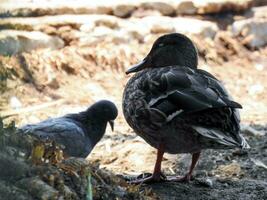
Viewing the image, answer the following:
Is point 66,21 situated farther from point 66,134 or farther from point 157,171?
point 157,171

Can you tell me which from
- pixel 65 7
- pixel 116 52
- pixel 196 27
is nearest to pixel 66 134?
pixel 116 52

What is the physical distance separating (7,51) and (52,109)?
6.03m

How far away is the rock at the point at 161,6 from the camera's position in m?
11.5

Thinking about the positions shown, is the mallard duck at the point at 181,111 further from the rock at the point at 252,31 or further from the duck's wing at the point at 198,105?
the rock at the point at 252,31

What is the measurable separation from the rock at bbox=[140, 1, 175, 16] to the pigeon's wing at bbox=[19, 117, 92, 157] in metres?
4.80

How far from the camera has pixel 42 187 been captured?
3922 mm

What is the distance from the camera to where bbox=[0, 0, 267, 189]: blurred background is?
8.68 m

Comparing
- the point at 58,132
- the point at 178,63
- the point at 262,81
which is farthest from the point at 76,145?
the point at 262,81

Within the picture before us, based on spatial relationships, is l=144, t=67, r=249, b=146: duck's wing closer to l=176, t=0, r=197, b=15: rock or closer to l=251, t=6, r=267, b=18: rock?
l=176, t=0, r=197, b=15: rock

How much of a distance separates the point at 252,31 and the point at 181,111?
6.67 m

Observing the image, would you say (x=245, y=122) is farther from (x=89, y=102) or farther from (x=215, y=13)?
(x=215, y=13)

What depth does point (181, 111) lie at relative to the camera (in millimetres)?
5637

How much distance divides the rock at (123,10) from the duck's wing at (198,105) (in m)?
5.31

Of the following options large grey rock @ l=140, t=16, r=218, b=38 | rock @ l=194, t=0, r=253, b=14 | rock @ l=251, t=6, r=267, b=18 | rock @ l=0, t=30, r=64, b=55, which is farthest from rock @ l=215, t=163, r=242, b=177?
rock @ l=251, t=6, r=267, b=18
